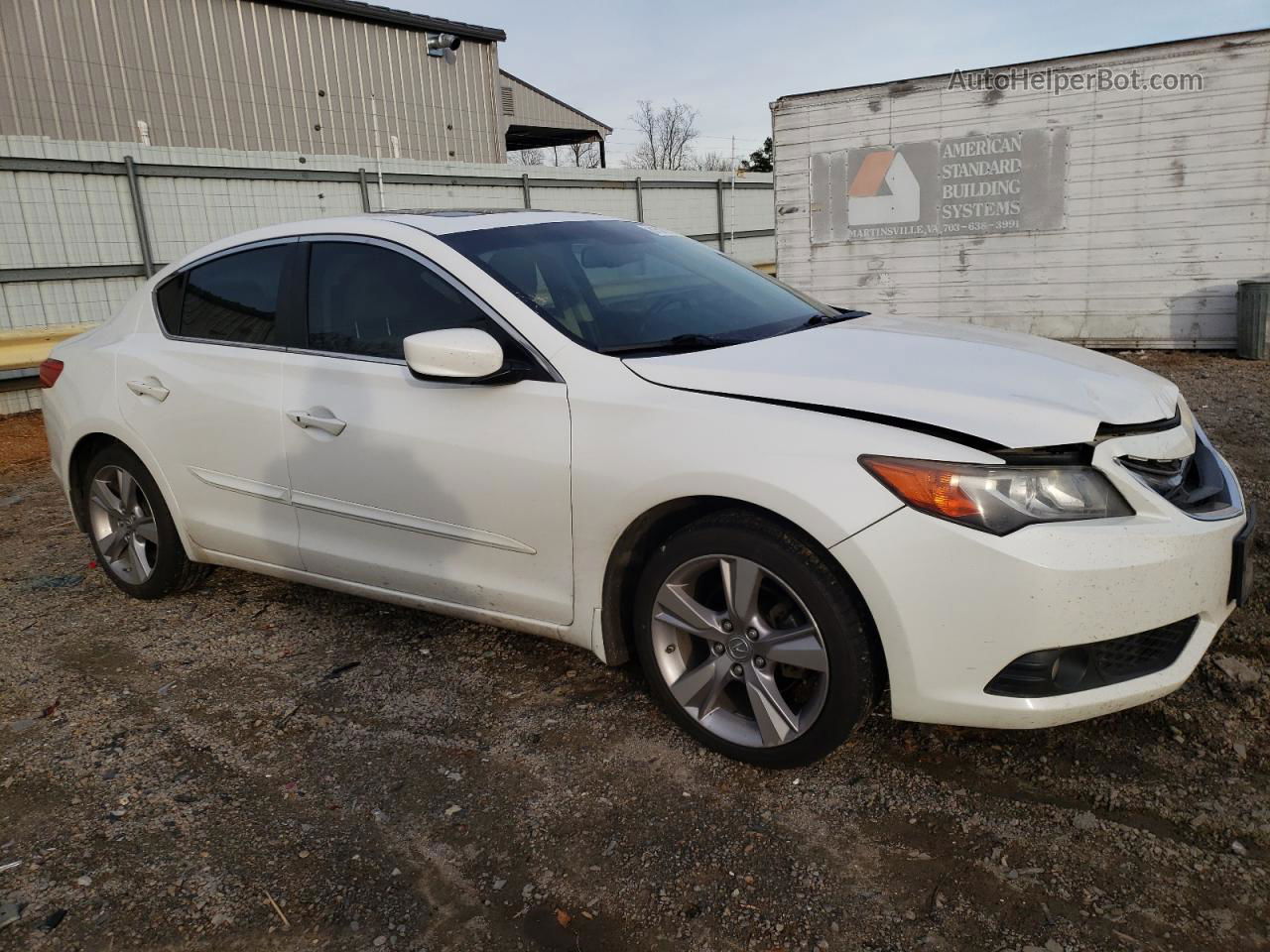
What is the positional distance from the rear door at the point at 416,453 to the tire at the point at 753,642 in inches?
14.5

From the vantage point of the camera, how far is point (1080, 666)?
2.36 meters

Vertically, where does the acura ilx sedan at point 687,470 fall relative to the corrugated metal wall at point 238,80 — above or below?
below

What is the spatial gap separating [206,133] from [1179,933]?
61.5ft

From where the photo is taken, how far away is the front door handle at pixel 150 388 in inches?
154

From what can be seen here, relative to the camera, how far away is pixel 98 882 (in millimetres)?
2393

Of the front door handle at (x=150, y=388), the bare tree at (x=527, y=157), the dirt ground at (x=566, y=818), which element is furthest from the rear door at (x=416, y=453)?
the bare tree at (x=527, y=157)

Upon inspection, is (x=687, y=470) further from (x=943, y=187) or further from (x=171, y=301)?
(x=943, y=187)

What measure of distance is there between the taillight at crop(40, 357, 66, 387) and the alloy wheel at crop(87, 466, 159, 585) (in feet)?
1.73

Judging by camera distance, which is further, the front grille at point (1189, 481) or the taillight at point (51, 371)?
the taillight at point (51, 371)

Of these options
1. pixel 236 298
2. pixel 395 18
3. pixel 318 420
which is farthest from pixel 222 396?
pixel 395 18

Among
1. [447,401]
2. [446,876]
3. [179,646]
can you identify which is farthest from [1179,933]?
[179,646]

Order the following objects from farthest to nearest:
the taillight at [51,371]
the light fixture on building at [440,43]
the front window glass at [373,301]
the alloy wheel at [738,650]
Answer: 1. the light fixture on building at [440,43]
2. the taillight at [51,371]
3. the front window glass at [373,301]
4. the alloy wheel at [738,650]

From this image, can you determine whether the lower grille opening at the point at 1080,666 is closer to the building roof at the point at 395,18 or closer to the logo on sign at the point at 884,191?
the logo on sign at the point at 884,191

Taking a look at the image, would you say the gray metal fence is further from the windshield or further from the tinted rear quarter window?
the windshield
